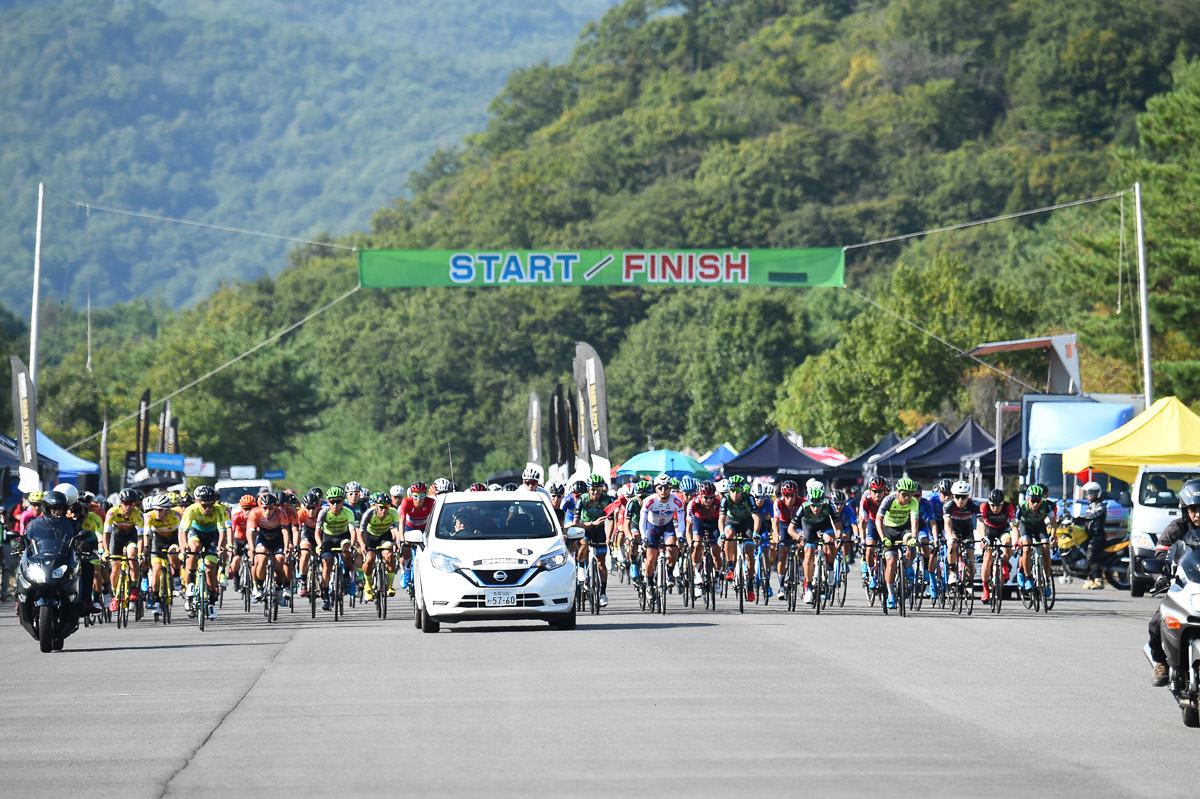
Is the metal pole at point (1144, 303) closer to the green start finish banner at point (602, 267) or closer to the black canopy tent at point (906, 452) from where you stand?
the green start finish banner at point (602, 267)

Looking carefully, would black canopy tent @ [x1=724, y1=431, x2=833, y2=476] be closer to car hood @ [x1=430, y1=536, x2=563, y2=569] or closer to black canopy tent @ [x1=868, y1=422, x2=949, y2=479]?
black canopy tent @ [x1=868, y1=422, x2=949, y2=479]

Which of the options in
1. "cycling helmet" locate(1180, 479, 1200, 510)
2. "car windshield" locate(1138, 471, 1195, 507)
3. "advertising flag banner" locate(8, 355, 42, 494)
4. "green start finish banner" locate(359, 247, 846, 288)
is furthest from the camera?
"green start finish banner" locate(359, 247, 846, 288)

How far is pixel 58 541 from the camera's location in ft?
60.7

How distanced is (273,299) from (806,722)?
128907 millimetres

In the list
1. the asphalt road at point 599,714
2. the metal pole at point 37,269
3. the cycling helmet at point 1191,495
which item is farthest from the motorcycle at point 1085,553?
the metal pole at point 37,269

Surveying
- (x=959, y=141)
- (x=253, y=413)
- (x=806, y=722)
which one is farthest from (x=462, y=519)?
(x=959, y=141)

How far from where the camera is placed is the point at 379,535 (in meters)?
24.7

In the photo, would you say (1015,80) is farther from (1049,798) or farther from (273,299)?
(1049,798)

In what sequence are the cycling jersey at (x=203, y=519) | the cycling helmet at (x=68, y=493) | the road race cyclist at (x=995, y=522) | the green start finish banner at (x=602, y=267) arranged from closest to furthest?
the cycling helmet at (x=68, y=493) < the cycling jersey at (x=203, y=519) < the road race cyclist at (x=995, y=522) < the green start finish banner at (x=602, y=267)

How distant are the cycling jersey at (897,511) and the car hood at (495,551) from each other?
222 inches

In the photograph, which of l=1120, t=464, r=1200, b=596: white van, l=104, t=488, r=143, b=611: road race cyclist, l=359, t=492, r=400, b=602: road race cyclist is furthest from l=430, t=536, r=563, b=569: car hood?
l=1120, t=464, r=1200, b=596: white van

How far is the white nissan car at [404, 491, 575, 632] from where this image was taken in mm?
19594

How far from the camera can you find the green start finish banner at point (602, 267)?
39375 millimetres

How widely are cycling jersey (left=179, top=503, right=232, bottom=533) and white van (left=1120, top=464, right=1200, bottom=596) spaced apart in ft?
46.5
